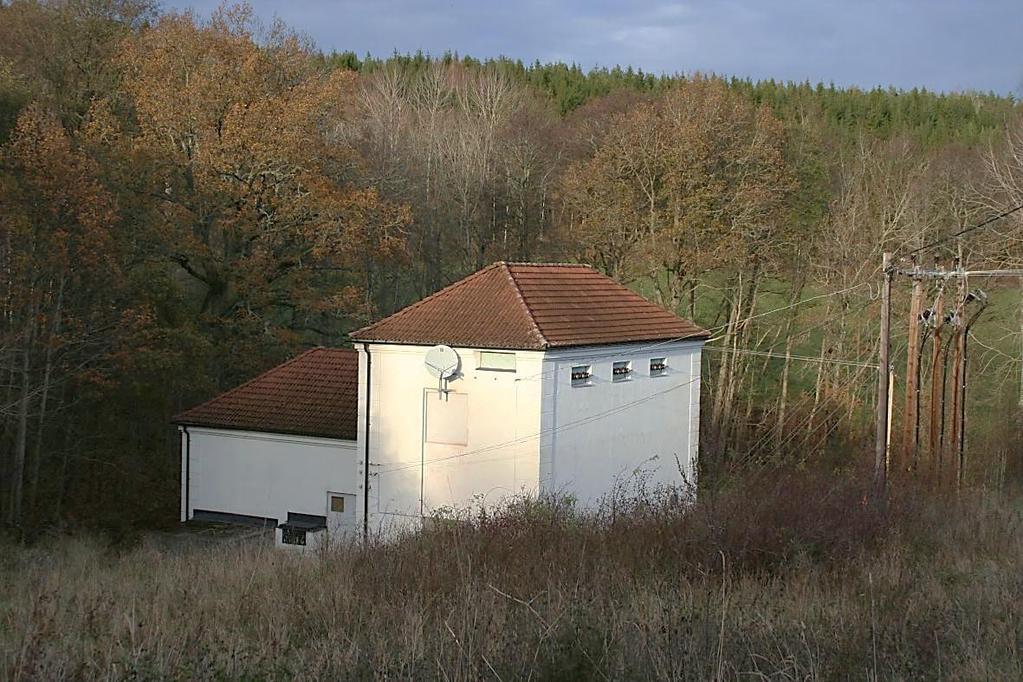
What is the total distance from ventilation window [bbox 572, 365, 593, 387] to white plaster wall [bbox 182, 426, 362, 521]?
528 centimetres

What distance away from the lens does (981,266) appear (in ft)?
110

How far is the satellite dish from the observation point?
81.3 feet

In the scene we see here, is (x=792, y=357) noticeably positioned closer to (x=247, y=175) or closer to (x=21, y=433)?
(x=247, y=175)

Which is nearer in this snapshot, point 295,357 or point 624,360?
point 624,360

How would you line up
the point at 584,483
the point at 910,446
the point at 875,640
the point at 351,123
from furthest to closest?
the point at 351,123 < the point at 584,483 < the point at 910,446 < the point at 875,640

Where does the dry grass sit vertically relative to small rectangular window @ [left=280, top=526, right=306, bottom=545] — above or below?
above

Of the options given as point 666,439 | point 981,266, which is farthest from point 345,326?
point 981,266

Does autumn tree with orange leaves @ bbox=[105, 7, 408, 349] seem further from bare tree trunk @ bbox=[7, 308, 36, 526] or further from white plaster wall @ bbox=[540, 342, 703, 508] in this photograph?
white plaster wall @ bbox=[540, 342, 703, 508]

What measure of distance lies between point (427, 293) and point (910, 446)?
20734 mm

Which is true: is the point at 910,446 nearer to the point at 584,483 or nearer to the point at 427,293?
the point at 584,483

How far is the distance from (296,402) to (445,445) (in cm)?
484

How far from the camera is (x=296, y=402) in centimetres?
2831

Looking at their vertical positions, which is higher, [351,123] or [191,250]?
[351,123]

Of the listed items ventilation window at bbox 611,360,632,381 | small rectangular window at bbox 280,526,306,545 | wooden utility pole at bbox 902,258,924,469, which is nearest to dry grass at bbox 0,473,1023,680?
wooden utility pole at bbox 902,258,924,469
